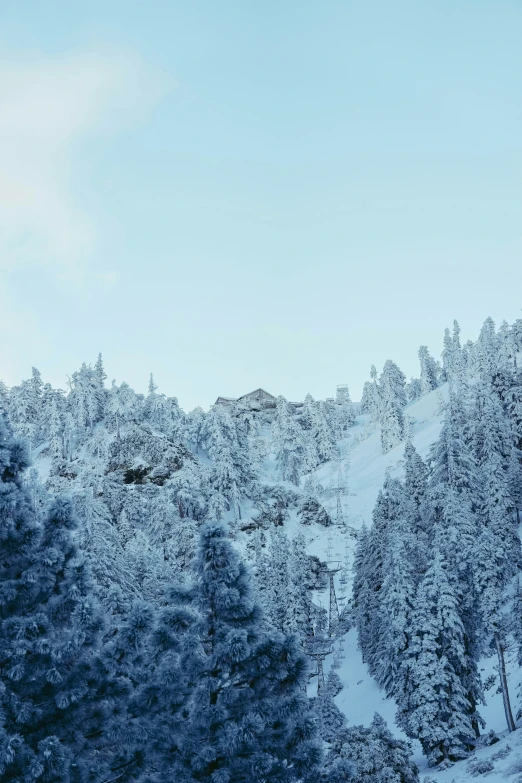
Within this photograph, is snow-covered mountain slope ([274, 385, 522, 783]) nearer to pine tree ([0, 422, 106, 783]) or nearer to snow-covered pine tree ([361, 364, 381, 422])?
snow-covered pine tree ([361, 364, 381, 422])

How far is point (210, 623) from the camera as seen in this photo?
38.0 ft

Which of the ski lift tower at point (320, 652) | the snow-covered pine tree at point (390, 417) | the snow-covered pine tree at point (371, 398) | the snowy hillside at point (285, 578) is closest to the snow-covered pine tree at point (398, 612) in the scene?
the snowy hillside at point (285, 578)

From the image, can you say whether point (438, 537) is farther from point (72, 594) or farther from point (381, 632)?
point (72, 594)

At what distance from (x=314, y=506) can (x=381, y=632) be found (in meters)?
39.2

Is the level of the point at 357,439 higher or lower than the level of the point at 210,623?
higher

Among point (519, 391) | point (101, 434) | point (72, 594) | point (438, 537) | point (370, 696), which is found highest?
point (101, 434)

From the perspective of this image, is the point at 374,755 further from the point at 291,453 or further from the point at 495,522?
the point at 291,453

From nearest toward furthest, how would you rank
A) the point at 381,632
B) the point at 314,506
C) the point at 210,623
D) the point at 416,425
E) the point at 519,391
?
the point at 210,623
the point at 381,632
the point at 519,391
the point at 314,506
the point at 416,425

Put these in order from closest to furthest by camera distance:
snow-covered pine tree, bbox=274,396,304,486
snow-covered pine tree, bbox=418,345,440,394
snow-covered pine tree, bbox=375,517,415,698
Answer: snow-covered pine tree, bbox=375,517,415,698
snow-covered pine tree, bbox=274,396,304,486
snow-covered pine tree, bbox=418,345,440,394

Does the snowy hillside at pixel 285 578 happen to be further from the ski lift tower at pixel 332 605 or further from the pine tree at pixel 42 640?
the ski lift tower at pixel 332 605

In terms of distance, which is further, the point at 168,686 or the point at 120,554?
the point at 120,554

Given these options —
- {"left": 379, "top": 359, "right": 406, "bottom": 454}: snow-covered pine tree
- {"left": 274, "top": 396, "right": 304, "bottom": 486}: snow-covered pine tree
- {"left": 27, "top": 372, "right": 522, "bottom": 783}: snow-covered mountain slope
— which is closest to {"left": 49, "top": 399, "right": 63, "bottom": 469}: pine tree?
{"left": 27, "top": 372, "right": 522, "bottom": 783}: snow-covered mountain slope

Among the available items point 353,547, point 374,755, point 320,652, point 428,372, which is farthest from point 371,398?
point 374,755

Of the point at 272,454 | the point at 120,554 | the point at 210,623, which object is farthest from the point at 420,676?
the point at 272,454
